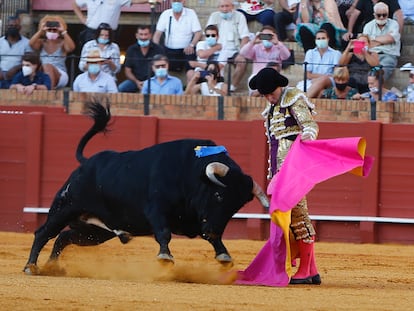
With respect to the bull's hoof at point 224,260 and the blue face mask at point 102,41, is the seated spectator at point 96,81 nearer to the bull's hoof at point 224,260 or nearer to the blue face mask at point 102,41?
the blue face mask at point 102,41

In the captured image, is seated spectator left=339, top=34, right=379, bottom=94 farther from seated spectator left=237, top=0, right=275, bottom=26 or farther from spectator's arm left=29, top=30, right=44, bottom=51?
spectator's arm left=29, top=30, right=44, bottom=51

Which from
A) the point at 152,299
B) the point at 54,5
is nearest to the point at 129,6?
the point at 54,5

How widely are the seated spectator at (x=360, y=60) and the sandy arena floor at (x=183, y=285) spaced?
2.23m

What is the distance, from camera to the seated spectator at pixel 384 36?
1350cm

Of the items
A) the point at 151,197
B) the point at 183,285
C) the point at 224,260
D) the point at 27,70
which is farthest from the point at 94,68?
the point at 183,285

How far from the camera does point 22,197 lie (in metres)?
13.8

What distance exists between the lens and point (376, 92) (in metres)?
13.3

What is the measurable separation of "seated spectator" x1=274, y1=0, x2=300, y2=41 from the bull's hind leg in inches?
225

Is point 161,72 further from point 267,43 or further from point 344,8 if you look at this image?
point 344,8

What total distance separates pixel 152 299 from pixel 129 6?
8.64m

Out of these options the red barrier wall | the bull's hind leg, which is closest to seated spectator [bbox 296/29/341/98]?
the red barrier wall

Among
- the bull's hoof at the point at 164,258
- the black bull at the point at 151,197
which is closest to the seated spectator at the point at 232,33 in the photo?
the black bull at the point at 151,197

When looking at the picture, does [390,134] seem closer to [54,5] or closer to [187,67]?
[187,67]

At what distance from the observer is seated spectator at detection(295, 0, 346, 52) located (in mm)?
13727
